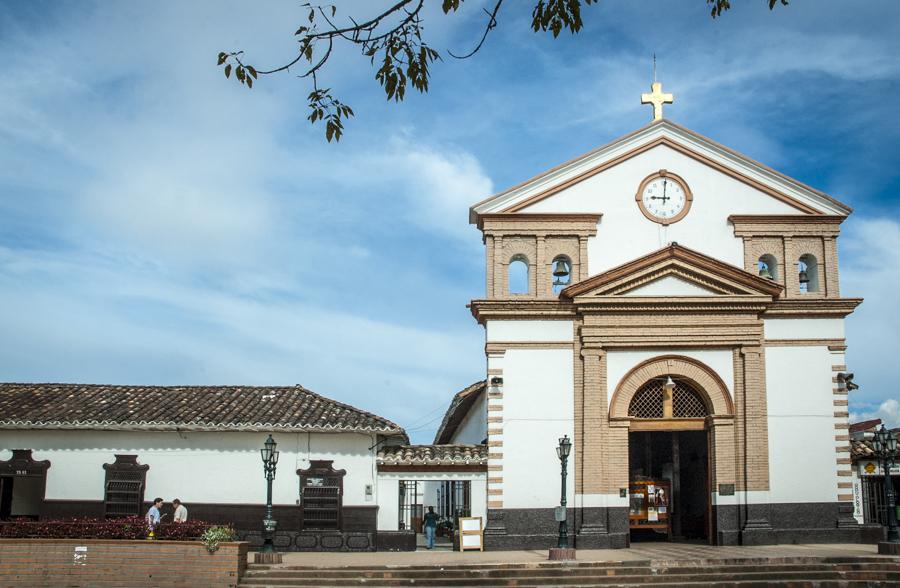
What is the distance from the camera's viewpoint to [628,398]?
82.8ft

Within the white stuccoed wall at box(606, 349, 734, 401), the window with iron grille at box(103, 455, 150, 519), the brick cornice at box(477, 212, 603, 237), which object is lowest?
the window with iron grille at box(103, 455, 150, 519)

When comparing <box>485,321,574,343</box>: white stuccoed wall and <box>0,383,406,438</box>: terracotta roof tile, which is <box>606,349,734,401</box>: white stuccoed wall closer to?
<box>485,321,574,343</box>: white stuccoed wall

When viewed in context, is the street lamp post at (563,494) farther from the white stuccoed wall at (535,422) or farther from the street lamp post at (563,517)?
the white stuccoed wall at (535,422)

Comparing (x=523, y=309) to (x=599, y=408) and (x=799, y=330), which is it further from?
(x=799, y=330)

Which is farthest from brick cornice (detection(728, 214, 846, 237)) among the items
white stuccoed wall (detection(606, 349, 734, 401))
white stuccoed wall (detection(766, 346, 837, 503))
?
white stuccoed wall (detection(606, 349, 734, 401))

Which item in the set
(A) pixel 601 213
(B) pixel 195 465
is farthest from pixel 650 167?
(B) pixel 195 465

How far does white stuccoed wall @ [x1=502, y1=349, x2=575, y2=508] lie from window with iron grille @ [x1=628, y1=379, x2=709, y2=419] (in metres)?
1.96

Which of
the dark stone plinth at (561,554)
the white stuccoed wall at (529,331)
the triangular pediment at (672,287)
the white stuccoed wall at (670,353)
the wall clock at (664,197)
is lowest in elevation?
the dark stone plinth at (561,554)

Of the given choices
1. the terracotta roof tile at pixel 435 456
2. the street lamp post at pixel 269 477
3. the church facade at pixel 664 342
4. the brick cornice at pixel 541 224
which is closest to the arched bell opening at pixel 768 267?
the church facade at pixel 664 342

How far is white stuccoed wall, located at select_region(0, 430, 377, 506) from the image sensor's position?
1005 inches

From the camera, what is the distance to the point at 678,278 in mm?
25484

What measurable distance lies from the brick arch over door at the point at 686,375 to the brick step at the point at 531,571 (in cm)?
503

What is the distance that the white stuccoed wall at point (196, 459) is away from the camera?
25516 millimetres

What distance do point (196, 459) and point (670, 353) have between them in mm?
12031
